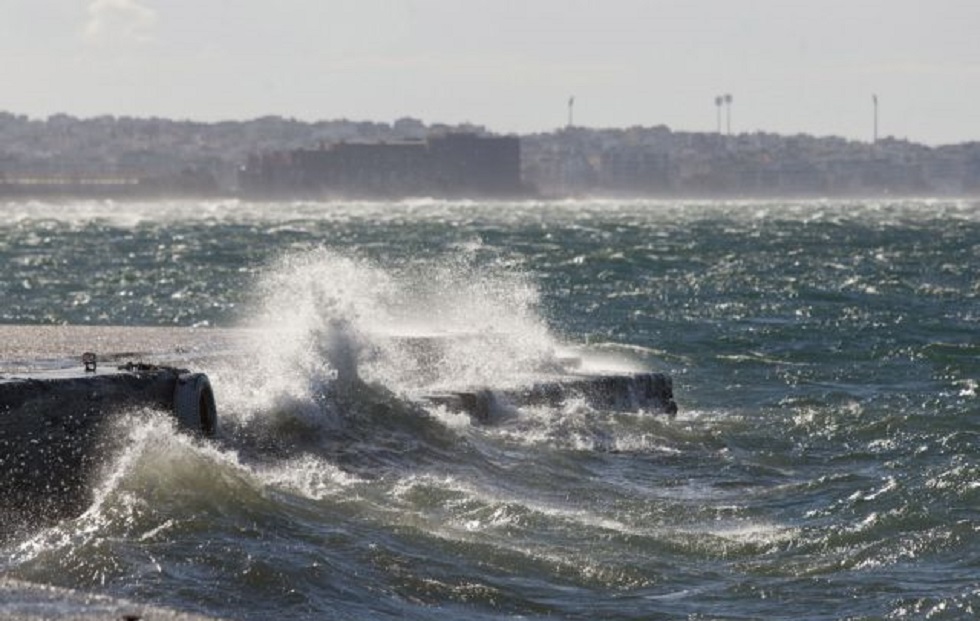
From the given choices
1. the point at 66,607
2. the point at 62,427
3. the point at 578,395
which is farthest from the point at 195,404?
the point at 578,395

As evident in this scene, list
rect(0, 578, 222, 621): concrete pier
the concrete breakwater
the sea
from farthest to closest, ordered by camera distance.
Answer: the concrete breakwater, the sea, rect(0, 578, 222, 621): concrete pier

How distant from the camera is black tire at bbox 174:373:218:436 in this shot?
11.7 meters

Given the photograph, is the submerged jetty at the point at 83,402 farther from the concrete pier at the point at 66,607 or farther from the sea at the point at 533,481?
the concrete pier at the point at 66,607

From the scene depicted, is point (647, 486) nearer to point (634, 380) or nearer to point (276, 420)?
point (276, 420)

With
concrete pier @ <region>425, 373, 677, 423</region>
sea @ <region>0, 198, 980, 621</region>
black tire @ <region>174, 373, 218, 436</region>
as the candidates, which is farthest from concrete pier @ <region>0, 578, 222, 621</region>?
concrete pier @ <region>425, 373, 677, 423</region>

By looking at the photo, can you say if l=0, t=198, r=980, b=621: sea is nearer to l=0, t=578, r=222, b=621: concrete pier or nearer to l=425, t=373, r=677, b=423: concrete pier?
l=425, t=373, r=677, b=423: concrete pier

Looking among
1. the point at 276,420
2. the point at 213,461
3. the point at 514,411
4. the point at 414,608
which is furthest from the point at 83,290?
the point at 414,608

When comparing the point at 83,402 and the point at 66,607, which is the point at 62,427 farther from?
the point at 66,607

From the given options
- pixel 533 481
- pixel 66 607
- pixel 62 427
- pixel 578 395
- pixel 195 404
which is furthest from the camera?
pixel 578 395

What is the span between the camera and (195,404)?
1181cm

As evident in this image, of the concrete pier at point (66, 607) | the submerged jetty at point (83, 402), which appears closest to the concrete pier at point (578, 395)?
the submerged jetty at point (83, 402)

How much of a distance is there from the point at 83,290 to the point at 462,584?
88.3 feet

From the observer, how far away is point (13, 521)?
31.1ft

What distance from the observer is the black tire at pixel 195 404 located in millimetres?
11672
